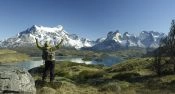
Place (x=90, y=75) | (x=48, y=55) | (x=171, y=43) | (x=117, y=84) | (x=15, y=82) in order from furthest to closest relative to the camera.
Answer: (x=90, y=75), (x=171, y=43), (x=117, y=84), (x=48, y=55), (x=15, y=82)

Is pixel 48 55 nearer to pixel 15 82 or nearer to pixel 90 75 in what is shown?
pixel 15 82

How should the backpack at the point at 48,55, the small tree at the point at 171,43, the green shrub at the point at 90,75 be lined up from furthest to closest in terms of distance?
the green shrub at the point at 90,75 < the small tree at the point at 171,43 < the backpack at the point at 48,55

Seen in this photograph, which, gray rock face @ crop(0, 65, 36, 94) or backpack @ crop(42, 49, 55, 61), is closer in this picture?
gray rock face @ crop(0, 65, 36, 94)

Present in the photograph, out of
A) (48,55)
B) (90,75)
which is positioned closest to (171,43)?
(90,75)

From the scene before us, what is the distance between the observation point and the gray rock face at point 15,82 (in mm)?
13820

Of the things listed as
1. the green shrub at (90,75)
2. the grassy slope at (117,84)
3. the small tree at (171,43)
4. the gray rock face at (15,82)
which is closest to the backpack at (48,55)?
the grassy slope at (117,84)

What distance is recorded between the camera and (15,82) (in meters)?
14.1

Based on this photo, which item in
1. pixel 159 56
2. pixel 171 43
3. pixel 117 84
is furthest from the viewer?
pixel 159 56

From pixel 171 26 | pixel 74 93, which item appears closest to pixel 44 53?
pixel 74 93

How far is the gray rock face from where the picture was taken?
13820 millimetres

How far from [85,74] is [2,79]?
159 feet

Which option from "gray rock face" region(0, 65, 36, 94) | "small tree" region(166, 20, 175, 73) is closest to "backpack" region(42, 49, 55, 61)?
"gray rock face" region(0, 65, 36, 94)

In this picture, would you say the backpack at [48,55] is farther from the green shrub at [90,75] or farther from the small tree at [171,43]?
the green shrub at [90,75]

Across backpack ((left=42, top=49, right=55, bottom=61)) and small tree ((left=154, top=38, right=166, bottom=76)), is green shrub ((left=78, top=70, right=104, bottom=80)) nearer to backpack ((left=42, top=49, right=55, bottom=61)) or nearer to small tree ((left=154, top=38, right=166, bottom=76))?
small tree ((left=154, top=38, right=166, bottom=76))
